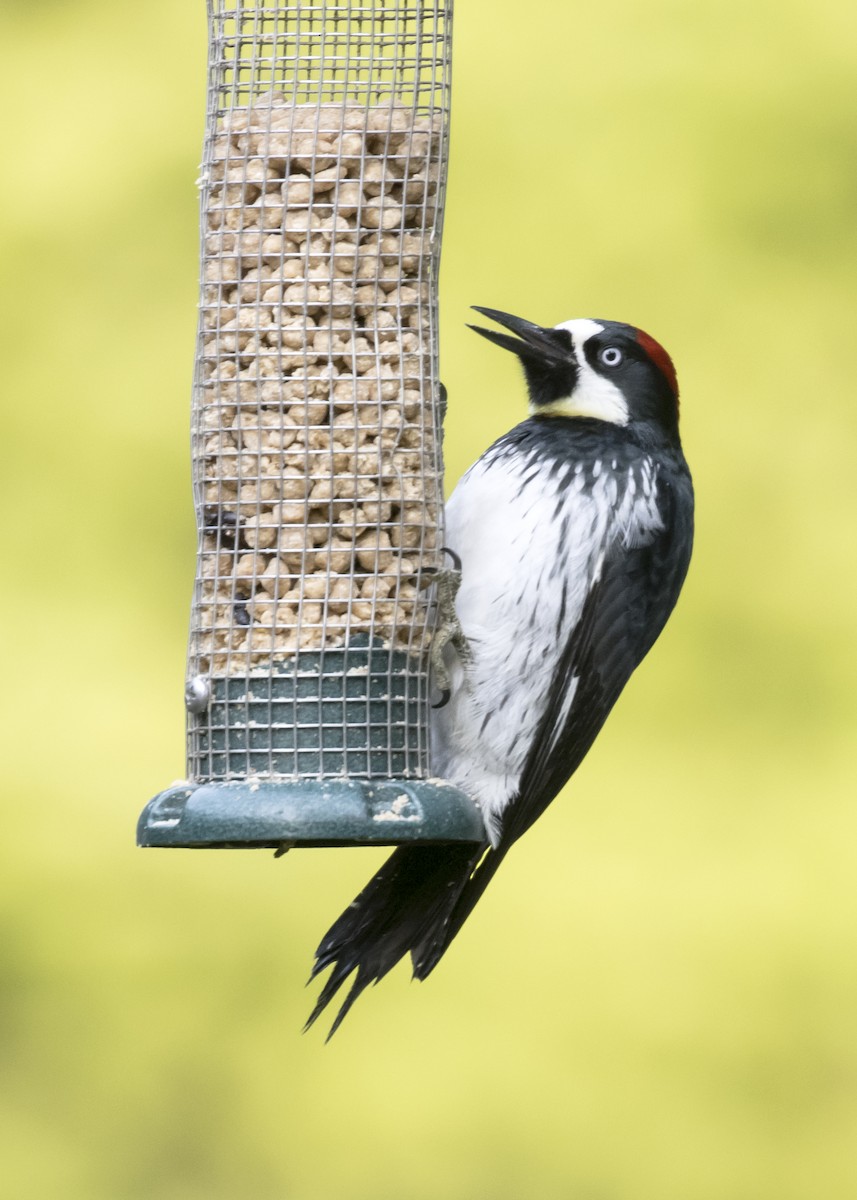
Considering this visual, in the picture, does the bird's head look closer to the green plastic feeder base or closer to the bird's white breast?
the bird's white breast

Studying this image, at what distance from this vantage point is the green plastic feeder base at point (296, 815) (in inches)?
139

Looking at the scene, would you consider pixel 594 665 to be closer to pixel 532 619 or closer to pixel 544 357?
pixel 532 619

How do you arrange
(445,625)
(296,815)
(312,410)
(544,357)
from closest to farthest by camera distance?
(296,815) < (312,410) < (445,625) < (544,357)

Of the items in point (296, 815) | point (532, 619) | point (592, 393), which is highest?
point (592, 393)

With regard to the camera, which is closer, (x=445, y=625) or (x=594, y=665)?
(x=445, y=625)

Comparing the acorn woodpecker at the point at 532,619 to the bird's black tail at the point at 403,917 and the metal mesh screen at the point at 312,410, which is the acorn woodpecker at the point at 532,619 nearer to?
the bird's black tail at the point at 403,917

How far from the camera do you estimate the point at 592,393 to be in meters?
4.43

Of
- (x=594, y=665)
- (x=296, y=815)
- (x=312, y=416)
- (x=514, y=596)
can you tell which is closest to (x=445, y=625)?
(x=514, y=596)

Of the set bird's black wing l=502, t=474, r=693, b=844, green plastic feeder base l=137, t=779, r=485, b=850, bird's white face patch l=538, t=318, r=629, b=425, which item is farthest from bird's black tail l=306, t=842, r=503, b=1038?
bird's white face patch l=538, t=318, r=629, b=425

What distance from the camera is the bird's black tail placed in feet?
13.2

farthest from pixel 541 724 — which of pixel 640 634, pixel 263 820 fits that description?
pixel 263 820

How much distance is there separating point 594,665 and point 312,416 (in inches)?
32.2

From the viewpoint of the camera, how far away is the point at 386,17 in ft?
13.0

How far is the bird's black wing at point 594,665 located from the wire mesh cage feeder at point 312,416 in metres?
0.37
